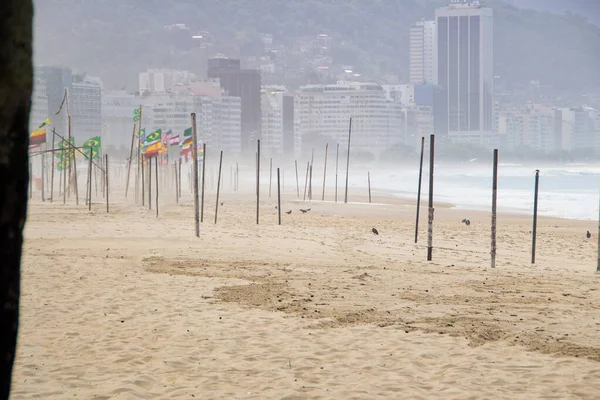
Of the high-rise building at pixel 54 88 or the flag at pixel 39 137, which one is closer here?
the flag at pixel 39 137

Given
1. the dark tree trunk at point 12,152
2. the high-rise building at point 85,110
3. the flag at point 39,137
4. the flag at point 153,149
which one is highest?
the high-rise building at point 85,110

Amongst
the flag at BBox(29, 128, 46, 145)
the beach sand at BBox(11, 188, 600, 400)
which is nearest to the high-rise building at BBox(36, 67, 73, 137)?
the flag at BBox(29, 128, 46, 145)

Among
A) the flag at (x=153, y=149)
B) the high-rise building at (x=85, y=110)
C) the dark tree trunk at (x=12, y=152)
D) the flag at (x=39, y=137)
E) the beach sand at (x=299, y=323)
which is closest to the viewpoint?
the dark tree trunk at (x=12, y=152)

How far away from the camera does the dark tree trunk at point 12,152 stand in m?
2.40

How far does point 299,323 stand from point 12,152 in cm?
647

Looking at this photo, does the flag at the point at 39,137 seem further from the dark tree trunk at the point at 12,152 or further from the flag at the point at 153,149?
the dark tree trunk at the point at 12,152

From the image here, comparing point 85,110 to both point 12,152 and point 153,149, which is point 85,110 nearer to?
point 153,149

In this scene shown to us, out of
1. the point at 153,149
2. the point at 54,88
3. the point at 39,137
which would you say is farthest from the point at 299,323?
the point at 54,88

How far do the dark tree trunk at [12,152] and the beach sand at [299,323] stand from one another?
141 inches

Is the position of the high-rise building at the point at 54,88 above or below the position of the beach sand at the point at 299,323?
above

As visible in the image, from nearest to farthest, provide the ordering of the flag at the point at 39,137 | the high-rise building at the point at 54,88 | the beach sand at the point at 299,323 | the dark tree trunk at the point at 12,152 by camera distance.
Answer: the dark tree trunk at the point at 12,152 < the beach sand at the point at 299,323 < the flag at the point at 39,137 < the high-rise building at the point at 54,88

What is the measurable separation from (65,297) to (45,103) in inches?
5862

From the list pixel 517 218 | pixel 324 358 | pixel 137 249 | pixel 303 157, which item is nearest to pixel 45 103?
pixel 303 157

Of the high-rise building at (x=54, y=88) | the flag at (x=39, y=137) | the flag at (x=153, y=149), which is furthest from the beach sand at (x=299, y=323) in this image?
the high-rise building at (x=54, y=88)
